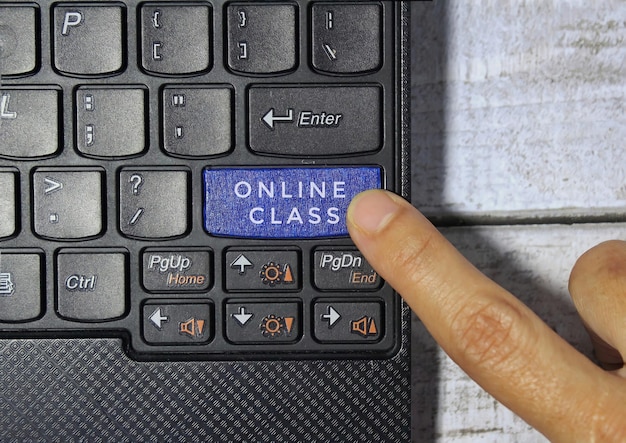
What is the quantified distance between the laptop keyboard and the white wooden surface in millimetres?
72

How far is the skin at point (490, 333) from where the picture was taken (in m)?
0.31

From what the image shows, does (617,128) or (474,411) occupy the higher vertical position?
(617,128)

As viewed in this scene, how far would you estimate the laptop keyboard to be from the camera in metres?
0.33

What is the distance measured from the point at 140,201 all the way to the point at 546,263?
0.25 meters

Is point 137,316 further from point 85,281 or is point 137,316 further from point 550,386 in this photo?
point 550,386

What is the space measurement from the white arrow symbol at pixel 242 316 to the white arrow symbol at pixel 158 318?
0.04 meters

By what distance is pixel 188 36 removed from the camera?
1.09 ft

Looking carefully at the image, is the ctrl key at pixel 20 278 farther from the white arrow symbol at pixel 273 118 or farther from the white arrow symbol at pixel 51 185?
the white arrow symbol at pixel 273 118

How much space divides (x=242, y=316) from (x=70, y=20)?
181 mm

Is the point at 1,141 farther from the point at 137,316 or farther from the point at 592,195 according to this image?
the point at 592,195

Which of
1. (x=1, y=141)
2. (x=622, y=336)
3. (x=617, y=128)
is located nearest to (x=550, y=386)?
(x=622, y=336)

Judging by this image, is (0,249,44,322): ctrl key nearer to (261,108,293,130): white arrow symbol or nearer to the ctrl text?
the ctrl text

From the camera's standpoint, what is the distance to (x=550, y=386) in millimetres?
312

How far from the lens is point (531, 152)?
1.32ft
